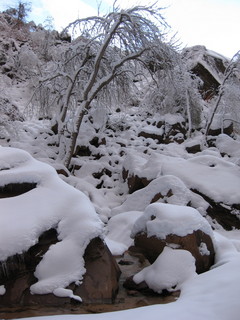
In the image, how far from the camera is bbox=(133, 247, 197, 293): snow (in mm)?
3838

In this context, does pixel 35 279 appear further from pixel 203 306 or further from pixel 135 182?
pixel 135 182

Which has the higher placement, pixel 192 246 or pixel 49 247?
pixel 49 247

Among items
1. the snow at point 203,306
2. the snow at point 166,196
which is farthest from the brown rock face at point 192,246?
the snow at point 166,196

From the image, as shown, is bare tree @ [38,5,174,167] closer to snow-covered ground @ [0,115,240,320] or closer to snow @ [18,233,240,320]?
snow-covered ground @ [0,115,240,320]

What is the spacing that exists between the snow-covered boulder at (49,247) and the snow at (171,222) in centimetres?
95

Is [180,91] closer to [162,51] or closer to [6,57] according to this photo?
[162,51]

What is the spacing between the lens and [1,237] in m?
3.34

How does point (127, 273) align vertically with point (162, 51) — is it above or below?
below

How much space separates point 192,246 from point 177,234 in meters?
0.29

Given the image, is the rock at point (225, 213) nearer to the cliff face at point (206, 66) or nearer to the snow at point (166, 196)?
the snow at point (166, 196)

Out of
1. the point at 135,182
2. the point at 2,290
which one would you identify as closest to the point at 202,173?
the point at 135,182

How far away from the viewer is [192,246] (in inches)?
171

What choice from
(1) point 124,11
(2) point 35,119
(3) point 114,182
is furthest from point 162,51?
(2) point 35,119

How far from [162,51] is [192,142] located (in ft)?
15.9
